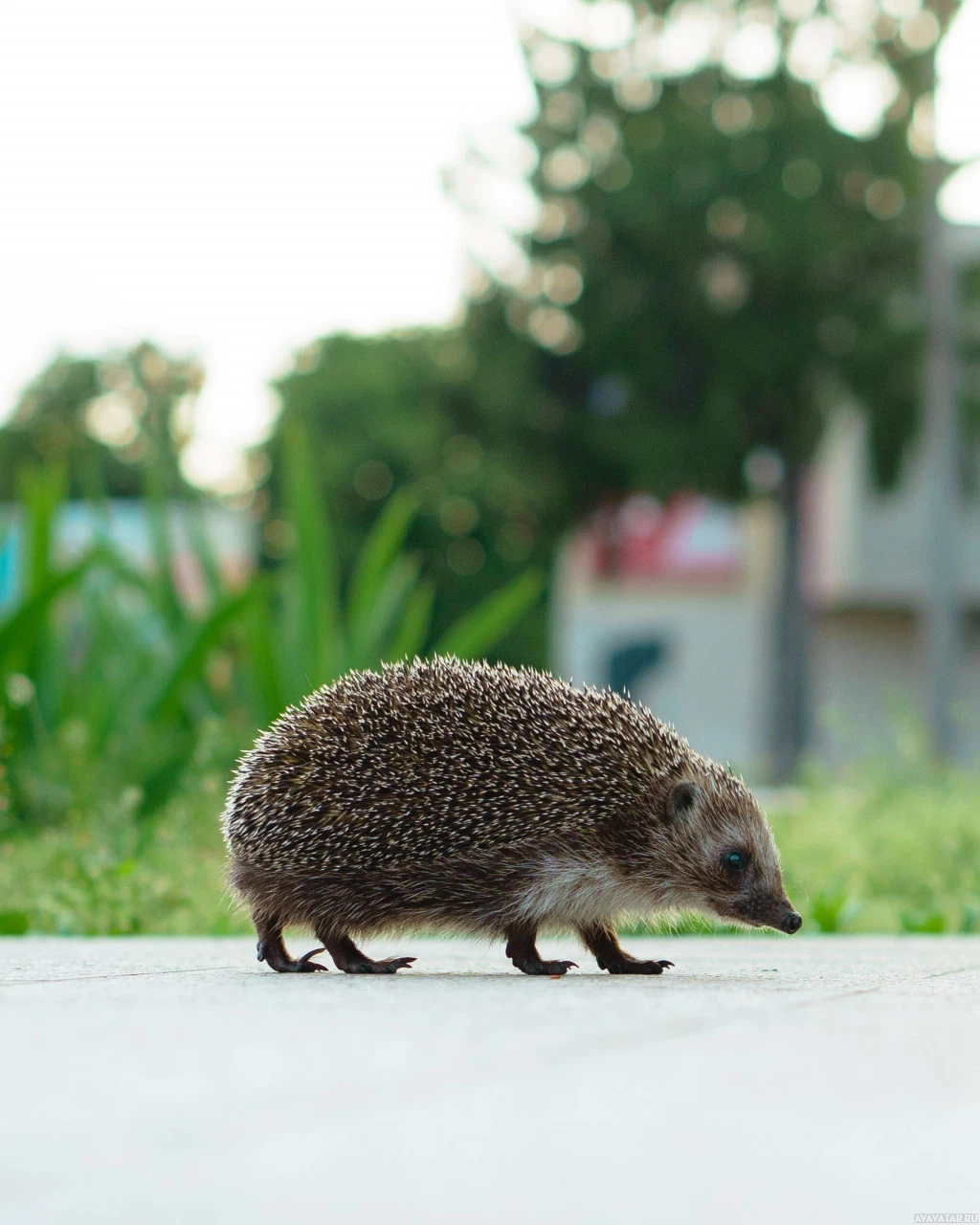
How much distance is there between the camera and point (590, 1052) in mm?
2760

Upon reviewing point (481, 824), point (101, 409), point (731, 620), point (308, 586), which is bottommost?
point (731, 620)

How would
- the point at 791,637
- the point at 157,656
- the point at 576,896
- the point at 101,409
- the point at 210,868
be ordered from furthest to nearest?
the point at 101,409 < the point at 791,637 < the point at 157,656 < the point at 210,868 < the point at 576,896

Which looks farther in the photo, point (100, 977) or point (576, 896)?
point (576, 896)

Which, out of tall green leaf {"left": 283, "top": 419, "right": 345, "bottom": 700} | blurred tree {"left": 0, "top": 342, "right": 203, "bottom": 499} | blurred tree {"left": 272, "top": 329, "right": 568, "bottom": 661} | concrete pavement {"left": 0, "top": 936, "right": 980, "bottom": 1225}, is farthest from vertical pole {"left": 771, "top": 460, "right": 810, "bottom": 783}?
blurred tree {"left": 0, "top": 342, "right": 203, "bottom": 499}

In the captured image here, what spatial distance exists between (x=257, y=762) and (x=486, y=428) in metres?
25.4

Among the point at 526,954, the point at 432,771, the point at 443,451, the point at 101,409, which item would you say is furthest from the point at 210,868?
the point at 101,409

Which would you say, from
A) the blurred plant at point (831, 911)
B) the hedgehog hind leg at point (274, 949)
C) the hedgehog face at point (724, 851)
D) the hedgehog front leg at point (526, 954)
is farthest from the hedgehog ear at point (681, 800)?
the blurred plant at point (831, 911)

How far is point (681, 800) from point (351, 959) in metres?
1.05

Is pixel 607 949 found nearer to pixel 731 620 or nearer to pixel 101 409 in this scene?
pixel 731 620

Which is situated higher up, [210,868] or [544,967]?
[544,967]

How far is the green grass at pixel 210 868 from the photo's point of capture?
671cm

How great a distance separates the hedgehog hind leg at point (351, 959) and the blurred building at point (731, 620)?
33.2 meters

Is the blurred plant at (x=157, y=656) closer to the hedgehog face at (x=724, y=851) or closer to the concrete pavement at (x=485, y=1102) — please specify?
the hedgehog face at (x=724, y=851)

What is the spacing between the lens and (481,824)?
4332mm
